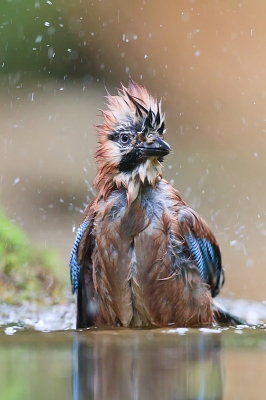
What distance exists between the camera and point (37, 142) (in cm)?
1008

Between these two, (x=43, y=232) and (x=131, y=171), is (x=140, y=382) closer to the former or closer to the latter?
(x=131, y=171)

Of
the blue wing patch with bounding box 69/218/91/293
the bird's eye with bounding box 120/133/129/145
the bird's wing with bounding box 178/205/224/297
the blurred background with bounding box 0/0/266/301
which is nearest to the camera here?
the bird's eye with bounding box 120/133/129/145

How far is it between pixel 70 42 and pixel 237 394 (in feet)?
28.5

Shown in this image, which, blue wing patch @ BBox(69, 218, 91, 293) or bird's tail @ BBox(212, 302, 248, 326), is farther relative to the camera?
bird's tail @ BBox(212, 302, 248, 326)

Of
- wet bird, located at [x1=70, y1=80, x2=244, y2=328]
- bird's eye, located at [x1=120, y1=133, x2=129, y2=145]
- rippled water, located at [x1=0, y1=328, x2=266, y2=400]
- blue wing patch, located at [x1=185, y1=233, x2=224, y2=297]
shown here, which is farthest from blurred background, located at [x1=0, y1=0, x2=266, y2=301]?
rippled water, located at [x1=0, y1=328, x2=266, y2=400]

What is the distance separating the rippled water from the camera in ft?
7.66

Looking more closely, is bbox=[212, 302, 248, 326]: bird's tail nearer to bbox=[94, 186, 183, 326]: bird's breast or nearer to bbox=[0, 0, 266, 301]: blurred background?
bbox=[94, 186, 183, 326]: bird's breast

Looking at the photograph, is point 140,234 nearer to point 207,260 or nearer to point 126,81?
point 207,260

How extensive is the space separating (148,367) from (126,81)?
26.1 ft

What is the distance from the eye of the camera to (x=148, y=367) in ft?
8.85

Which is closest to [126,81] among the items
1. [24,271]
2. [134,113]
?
[24,271]

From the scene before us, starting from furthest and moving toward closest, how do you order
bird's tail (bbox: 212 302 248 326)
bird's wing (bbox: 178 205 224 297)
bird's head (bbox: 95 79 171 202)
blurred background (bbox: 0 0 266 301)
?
blurred background (bbox: 0 0 266 301)
bird's tail (bbox: 212 302 248 326)
bird's wing (bbox: 178 205 224 297)
bird's head (bbox: 95 79 171 202)

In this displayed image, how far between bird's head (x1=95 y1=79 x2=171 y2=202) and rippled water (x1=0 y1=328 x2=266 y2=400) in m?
1.42

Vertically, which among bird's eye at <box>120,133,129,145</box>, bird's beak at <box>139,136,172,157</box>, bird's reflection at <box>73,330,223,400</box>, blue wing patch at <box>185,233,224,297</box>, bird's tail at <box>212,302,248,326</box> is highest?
bird's eye at <box>120,133,129,145</box>
